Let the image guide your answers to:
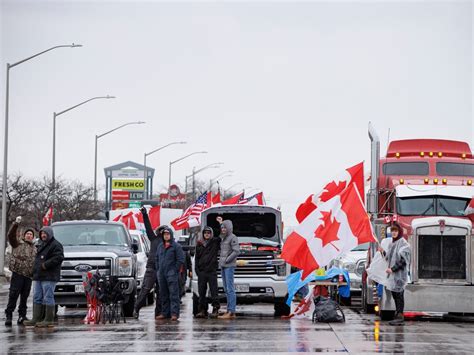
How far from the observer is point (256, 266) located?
76.5 ft

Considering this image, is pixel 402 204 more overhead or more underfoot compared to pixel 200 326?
more overhead

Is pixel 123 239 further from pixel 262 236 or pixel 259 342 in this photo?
pixel 259 342

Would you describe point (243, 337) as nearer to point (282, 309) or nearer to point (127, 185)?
point (282, 309)

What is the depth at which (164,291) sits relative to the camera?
2222 centimetres

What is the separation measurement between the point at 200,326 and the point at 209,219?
4560mm

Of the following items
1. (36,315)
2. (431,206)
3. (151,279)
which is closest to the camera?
(36,315)

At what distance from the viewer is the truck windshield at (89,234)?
80.3ft

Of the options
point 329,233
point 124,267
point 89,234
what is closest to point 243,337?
point 329,233

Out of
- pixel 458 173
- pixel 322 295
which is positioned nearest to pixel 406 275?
pixel 322 295

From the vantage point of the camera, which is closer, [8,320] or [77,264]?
[8,320]

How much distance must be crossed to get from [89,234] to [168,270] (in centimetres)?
317

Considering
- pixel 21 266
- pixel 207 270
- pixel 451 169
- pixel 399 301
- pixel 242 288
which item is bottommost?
pixel 399 301

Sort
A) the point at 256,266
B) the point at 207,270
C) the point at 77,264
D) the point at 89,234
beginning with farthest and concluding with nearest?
the point at 89,234
the point at 256,266
the point at 77,264
the point at 207,270

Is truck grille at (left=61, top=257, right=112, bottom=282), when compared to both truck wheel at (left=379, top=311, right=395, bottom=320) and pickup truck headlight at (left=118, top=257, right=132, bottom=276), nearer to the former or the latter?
pickup truck headlight at (left=118, top=257, right=132, bottom=276)
